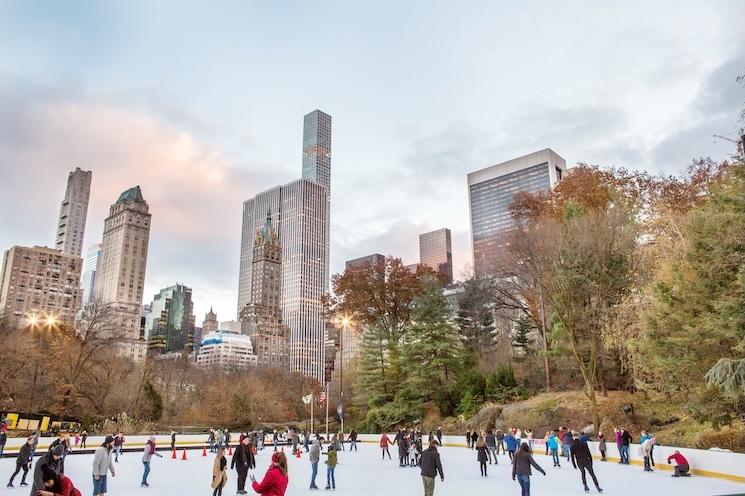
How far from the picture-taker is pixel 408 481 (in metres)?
18.2

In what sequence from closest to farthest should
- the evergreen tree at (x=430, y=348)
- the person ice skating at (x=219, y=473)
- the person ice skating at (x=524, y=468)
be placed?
the person ice skating at (x=219, y=473), the person ice skating at (x=524, y=468), the evergreen tree at (x=430, y=348)

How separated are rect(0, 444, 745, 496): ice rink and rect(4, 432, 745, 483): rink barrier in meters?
0.56

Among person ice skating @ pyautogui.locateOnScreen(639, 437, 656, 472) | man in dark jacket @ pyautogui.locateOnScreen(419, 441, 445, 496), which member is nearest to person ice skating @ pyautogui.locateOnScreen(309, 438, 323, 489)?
man in dark jacket @ pyautogui.locateOnScreen(419, 441, 445, 496)

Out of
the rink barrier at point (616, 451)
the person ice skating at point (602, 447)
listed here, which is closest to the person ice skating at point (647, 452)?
the rink barrier at point (616, 451)

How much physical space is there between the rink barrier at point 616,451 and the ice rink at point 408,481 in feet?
1.85

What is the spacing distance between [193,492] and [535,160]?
168 metres

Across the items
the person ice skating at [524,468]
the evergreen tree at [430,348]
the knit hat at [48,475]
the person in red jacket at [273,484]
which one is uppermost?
the evergreen tree at [430,348]

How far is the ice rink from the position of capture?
15.4 meters

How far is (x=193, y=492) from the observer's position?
1545 centimetres

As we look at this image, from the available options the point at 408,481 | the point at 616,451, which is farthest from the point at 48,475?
the point at 616,451

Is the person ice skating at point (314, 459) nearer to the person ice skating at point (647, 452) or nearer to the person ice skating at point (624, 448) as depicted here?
the person ice skating at point (647, 452)

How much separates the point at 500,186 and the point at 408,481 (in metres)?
174

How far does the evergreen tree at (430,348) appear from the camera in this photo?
46531 mm

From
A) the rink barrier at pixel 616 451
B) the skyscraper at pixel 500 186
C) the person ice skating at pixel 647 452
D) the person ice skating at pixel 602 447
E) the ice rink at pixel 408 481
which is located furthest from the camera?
the skyscraper at pixel 500 186
